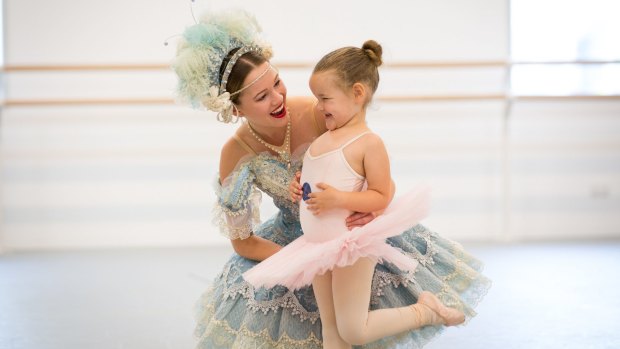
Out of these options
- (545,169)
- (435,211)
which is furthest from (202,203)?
(545,169)

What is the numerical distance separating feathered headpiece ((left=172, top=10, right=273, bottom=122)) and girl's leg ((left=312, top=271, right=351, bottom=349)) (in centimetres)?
47

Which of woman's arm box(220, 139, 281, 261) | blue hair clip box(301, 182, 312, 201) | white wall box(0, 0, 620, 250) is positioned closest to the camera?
blue hair clip box(301, 182, 312, 201)

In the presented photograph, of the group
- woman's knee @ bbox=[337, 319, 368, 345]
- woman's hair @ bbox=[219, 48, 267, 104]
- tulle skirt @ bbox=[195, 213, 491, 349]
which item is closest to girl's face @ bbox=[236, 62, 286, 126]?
woman's hair @ bbox=[219, 48, 267, 104]

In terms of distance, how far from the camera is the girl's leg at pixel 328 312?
169 cm

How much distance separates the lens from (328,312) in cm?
170

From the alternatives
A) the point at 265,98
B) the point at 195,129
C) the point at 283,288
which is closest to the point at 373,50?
the point at 265,98

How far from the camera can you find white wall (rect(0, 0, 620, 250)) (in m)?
4.34

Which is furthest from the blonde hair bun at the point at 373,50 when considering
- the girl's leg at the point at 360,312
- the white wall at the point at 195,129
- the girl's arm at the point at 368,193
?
the white wall at the point at 195,129

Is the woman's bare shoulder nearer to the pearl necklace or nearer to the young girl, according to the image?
the pearl necklace

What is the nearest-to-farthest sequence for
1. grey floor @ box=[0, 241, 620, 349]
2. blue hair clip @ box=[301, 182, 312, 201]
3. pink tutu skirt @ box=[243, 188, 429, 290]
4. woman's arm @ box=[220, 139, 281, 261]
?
pink tutu skirt @ box=[243, 188, 429, 290], blue hair clip @ box=[301, 182, 312, 201], woman's arm @ box=[220, 139, 281, 261], grey floor @ box=[0, 241, 620, 349]

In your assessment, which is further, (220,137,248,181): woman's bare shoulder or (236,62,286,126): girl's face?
(220,137,248,181): woman's bare shoulder

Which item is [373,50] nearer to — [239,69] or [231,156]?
[239,69]

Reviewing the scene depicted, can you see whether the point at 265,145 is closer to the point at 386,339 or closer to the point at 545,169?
the point at 386,339

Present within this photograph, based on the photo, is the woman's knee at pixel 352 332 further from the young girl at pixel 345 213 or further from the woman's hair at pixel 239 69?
the woman's hair at pixel 239 69
